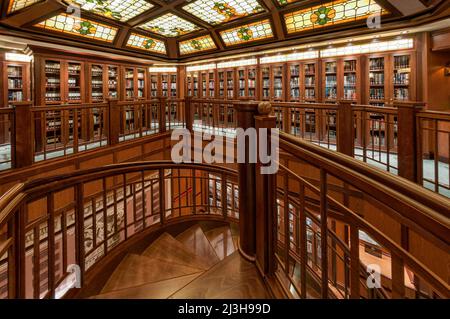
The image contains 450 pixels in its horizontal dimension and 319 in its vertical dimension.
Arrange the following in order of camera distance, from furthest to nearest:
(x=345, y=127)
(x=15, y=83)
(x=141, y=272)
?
(x=15, y=83) → (x=345, y=127) → (x=141, y=272)

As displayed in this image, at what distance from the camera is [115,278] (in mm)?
2318

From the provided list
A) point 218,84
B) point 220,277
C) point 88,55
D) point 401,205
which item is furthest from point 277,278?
point 218,84

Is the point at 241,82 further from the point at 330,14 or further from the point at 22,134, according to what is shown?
the point at 22,134

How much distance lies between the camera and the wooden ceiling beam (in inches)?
211

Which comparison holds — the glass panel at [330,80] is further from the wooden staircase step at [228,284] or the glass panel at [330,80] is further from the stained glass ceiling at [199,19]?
the wooden staircase step at [228,284]

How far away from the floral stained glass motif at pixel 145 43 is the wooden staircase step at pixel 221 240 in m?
7.17

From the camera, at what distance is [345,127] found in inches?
159

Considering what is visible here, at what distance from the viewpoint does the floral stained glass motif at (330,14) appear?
17.4 feet

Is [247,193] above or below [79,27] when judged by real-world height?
below

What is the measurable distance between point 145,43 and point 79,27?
238cm

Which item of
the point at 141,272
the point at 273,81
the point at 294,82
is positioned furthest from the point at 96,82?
the point at 141,272

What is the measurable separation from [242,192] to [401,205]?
1.28 m

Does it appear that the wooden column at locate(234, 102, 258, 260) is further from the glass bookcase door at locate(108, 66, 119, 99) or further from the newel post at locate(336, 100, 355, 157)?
the glass bookcase door at locate(108, 66, 119, 99)
